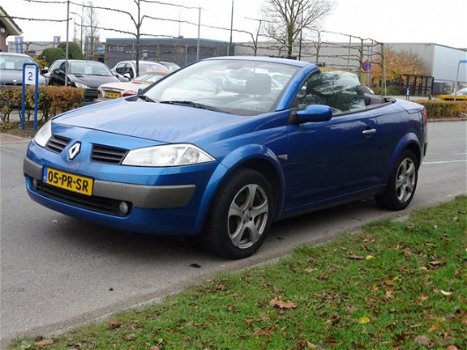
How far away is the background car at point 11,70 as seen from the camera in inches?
648

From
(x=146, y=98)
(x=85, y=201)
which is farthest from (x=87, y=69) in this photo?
(x=85, y=201)

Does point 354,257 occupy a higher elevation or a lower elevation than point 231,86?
lower

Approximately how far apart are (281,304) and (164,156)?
136 centimetres

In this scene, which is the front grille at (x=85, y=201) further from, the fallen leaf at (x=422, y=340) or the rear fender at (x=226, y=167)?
the fallen leaf at (x=422, y=340)

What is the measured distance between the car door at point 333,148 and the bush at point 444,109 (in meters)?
19.7

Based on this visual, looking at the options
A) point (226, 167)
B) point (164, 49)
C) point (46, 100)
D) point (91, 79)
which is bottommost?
point (226, 167)

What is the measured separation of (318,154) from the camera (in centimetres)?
521

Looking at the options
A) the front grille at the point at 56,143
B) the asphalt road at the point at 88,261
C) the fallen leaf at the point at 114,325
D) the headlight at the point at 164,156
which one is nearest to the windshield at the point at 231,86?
the headlight at the point at 164,156

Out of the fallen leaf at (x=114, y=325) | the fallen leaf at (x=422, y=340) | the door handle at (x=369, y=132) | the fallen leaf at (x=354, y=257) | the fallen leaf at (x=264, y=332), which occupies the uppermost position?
the door handle at (x=369, y=132)

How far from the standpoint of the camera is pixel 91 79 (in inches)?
725

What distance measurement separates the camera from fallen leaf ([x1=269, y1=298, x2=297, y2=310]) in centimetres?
350

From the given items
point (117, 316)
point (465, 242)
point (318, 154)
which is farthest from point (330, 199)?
point (117, 316)

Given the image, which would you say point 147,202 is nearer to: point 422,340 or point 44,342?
point 44,342

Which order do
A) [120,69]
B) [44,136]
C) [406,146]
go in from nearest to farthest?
[44,136] < [406,146] < [120,69]
